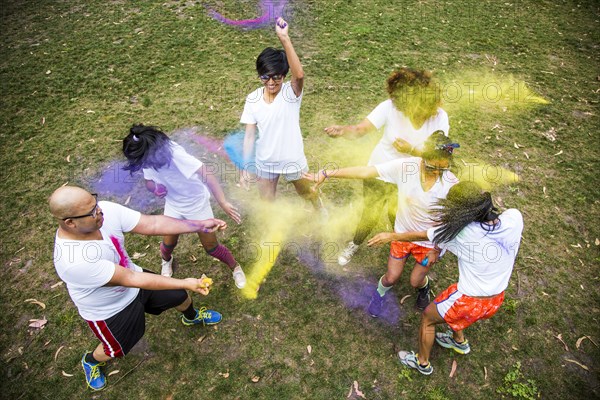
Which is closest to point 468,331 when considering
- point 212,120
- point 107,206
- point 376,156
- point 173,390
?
point 376,156

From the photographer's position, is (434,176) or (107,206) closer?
(107,206)

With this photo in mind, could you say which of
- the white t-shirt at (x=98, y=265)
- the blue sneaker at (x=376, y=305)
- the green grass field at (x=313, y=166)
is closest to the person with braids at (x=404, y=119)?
the blue sneaker at (x=376, y=305)

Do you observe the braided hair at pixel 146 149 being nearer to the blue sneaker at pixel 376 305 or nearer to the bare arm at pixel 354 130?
the bare arm at pixel 354 130

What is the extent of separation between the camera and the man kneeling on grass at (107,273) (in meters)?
2.69

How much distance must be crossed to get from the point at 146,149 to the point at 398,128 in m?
2.61

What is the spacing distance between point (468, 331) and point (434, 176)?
82.7 inches

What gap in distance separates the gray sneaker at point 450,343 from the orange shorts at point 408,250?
98 centimetres

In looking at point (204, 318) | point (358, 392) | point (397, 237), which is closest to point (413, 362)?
point (358, 392)

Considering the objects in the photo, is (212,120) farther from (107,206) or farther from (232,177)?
(107,206)

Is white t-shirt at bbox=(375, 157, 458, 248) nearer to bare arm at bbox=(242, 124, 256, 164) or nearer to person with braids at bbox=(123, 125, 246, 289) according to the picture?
bare arm at bbox=(242, 124, 256, 164)

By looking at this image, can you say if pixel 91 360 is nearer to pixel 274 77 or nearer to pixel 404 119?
pixel 274 77

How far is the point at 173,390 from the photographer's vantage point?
3809 millimetres

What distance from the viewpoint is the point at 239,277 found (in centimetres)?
460

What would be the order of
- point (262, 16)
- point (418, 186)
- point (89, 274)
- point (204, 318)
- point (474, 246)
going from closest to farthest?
point (89, 274) < point (474, 246) < point (418, 186) < point (204, 318) < point (262, 16)
